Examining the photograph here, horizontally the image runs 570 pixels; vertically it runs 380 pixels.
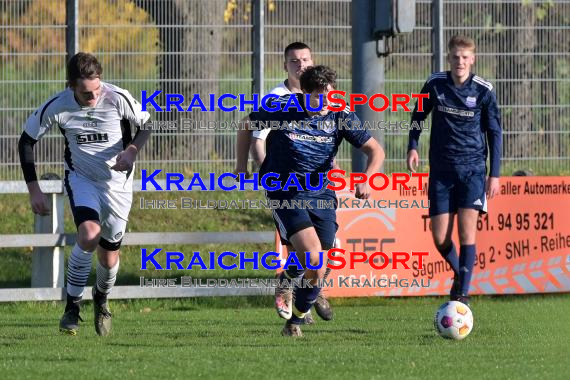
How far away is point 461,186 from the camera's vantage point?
1101cm

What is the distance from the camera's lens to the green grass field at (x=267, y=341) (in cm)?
811

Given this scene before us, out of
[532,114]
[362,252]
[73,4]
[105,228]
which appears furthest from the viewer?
[532,114]

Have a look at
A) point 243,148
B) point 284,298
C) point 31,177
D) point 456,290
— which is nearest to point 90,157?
point 31,177

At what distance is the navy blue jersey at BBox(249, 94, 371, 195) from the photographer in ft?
32.3

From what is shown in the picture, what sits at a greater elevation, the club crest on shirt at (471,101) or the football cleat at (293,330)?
the club crest on shirt at (471,101)

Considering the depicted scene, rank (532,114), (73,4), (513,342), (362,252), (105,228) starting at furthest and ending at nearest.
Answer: (532,114), (73,4), (362,252), (105,228), (513,342)

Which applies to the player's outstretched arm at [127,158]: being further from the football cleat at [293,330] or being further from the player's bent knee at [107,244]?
the football cleat at [293,330]

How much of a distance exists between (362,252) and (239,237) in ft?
4.02

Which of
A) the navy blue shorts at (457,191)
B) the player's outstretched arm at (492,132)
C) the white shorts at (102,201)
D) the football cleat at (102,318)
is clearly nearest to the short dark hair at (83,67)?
the white shorts at (102,201)

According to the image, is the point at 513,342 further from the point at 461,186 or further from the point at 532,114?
the point at 532,114

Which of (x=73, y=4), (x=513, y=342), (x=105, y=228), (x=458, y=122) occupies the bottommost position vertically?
(x=513, y=342)

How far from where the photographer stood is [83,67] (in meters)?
9.91

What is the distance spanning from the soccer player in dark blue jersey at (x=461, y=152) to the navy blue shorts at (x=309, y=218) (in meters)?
1.22

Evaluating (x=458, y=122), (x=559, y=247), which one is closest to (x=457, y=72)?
(x=458, y=122)
